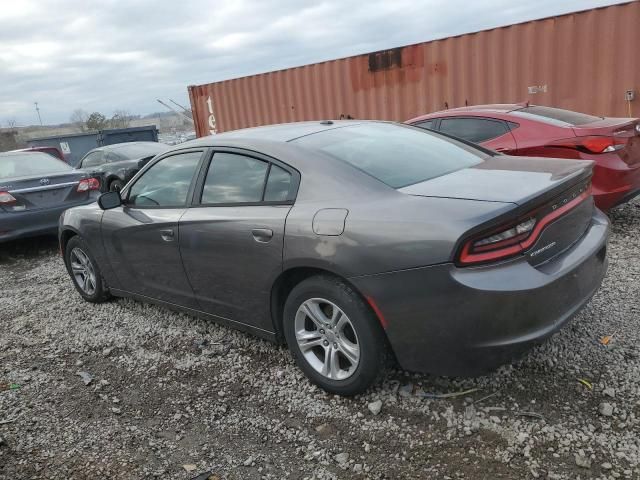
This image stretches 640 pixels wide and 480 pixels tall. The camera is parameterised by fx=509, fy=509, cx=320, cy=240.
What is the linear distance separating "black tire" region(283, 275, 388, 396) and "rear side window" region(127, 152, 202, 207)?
122cm

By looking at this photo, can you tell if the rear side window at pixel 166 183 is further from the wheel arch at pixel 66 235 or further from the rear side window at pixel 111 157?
the rear side window at pixel 111 157

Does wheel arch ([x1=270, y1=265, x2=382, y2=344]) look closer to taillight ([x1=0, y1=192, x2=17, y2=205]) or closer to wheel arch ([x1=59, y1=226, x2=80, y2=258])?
wheel arch ([x1=59, y1=226, x2=80, y2=258])

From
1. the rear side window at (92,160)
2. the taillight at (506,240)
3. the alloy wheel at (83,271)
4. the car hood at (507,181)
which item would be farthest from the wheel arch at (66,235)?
the rear side window at (92,160)

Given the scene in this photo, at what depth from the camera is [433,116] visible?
244 inches

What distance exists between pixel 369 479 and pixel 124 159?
10037mm

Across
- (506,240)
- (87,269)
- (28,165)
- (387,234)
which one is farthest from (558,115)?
(28,165)

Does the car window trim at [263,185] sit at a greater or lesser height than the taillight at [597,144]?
greater

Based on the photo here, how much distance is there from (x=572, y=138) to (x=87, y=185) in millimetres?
6103

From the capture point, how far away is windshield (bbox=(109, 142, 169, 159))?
429 inches

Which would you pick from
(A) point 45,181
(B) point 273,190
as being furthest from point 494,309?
(A) point 45,181

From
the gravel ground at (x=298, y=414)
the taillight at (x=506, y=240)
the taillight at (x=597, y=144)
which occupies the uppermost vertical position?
the taillight at (x=597, y=144)

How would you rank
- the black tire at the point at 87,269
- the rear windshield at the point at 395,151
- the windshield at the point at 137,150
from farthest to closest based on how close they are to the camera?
the windshield at the point at 137,150 → the black tire at the point at 87,269 → the rear windshield at the point at 395,151

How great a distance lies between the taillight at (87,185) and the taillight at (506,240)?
6269 millimetres

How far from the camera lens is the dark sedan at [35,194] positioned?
6.44m
